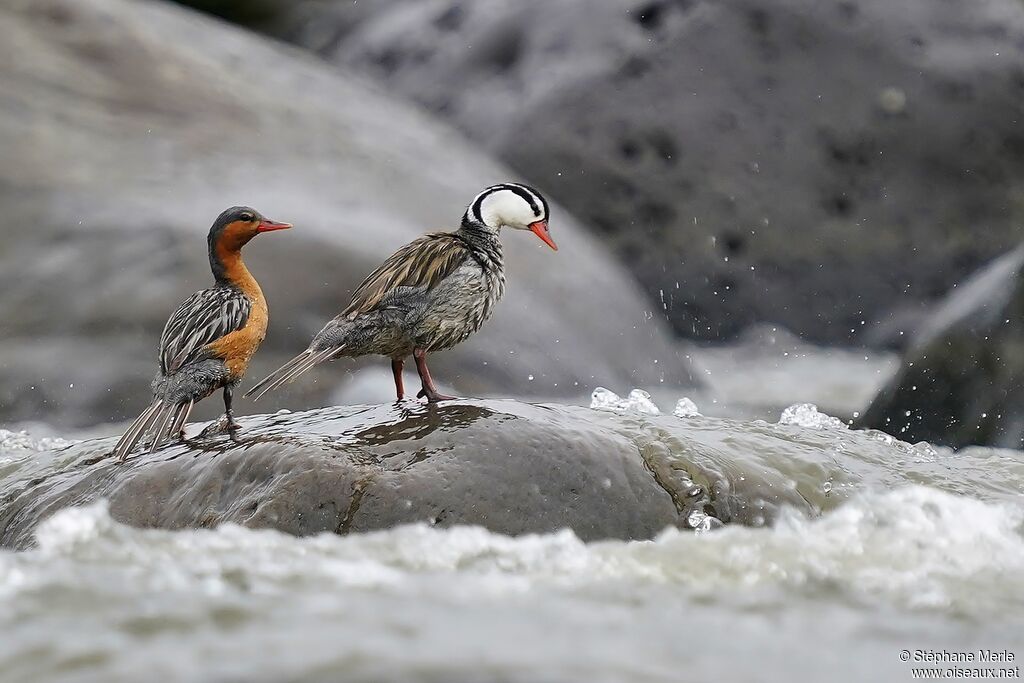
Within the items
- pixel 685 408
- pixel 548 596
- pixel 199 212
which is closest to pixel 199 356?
pixel 548 596

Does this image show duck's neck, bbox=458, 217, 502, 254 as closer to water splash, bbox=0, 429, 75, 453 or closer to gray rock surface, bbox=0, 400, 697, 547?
gray rock surface, bbox=0, 400, 697, 547

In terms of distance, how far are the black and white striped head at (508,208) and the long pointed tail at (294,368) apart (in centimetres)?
90

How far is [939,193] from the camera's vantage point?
10.8 metres

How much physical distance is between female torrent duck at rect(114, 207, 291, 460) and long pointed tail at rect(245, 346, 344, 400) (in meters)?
0.13

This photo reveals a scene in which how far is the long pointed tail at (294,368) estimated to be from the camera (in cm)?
525

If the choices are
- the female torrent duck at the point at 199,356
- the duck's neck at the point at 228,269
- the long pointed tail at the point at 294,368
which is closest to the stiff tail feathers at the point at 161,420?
the female torrent duck at the point at 199,356

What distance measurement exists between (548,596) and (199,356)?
1.91 meters

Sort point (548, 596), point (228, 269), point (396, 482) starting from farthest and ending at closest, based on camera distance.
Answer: point (228, 269) < point (396, 482) < point (548, 596)

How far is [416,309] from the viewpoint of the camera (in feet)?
17.8

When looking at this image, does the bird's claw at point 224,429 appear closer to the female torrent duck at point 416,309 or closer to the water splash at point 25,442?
the female torrent duck at point 416,309

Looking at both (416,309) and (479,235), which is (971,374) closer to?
(479,235)

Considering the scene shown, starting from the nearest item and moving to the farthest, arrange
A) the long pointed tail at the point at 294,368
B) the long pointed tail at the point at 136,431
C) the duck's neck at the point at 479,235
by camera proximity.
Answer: the long pointed tail at the point at 136,431 < the long pointed tail at the point at 294,368 < the duck's neck at the point at 479,235

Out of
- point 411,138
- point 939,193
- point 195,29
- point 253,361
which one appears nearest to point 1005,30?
point 939,193

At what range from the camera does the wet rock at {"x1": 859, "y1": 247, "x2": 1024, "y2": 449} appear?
6352 mm
